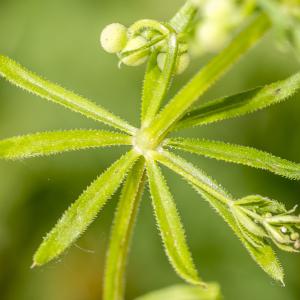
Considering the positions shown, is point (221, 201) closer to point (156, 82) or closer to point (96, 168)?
point (156, 82)

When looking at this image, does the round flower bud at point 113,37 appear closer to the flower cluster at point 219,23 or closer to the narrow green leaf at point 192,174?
the narrow green leaf at point 192,174

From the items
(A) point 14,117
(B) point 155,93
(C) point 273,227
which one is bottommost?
(C) point 273,227

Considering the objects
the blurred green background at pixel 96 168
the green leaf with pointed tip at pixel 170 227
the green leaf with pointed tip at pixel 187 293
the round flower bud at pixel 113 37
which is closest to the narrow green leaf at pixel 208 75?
the green leaf with pointed tip at pixel 170 227

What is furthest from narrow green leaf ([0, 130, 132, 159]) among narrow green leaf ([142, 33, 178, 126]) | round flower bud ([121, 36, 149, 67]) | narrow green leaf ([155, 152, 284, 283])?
round flower bud ([121, 36, 149, 67])

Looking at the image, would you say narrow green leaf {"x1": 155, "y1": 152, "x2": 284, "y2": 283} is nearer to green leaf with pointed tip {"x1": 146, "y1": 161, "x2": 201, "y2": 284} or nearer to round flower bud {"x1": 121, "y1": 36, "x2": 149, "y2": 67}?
green leaf with pointed tip {"x1": 146, "y1": 161, "x2": 201, "y2": 284}

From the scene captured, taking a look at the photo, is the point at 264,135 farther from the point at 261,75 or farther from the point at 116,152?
the point at 116,152

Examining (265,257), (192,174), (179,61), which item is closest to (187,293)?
(265,257)

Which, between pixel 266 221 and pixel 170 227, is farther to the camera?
pixel 170 227

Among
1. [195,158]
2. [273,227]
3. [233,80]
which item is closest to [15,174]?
[195,158]
